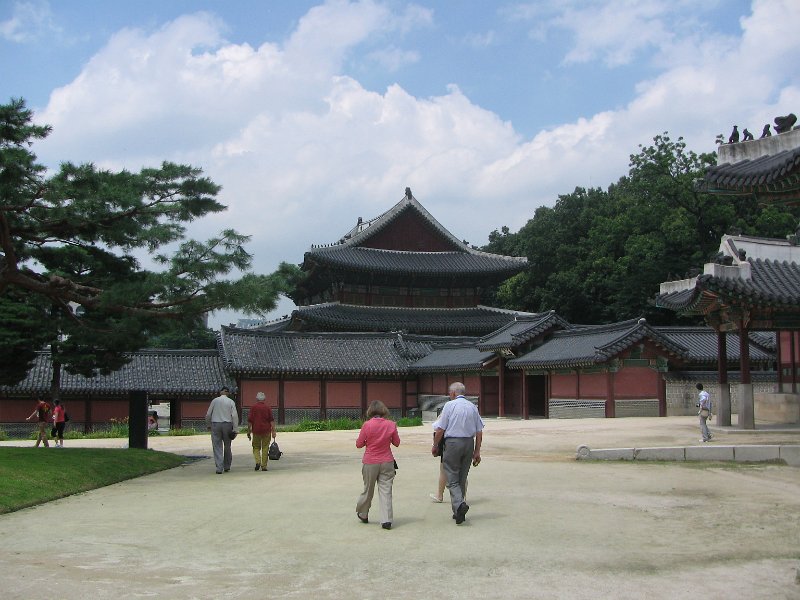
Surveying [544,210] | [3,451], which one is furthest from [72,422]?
[544,210]

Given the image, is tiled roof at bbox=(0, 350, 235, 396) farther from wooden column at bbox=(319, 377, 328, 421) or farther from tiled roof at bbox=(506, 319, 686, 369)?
tiled roof at bbox=(506, 319, 686, 369)

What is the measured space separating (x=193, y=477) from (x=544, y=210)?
188 ft

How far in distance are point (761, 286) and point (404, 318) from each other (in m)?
31.6

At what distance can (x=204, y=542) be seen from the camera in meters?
8.79

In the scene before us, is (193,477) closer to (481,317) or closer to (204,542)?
(204,542)

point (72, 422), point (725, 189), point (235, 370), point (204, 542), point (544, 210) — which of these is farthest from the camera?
point (544, 210)

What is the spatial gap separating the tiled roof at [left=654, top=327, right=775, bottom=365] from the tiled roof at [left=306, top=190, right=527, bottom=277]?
15.3m

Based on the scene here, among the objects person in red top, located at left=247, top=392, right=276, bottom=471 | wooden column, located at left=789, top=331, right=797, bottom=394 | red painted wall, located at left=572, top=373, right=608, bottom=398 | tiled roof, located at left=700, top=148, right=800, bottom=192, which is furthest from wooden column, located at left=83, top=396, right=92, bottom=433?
tiled roof, located at left=700, top=148, right=800, bottom=192

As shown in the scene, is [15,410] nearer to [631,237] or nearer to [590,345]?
[590,345]

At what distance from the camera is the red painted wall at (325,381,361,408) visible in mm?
40062

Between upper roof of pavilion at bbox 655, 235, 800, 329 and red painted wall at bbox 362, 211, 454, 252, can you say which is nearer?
upper roof of pavilion at bbox 655, 235, 800, 329

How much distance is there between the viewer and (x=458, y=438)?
991cm

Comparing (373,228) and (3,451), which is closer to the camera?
(3,451)

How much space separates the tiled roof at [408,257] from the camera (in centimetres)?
4847
